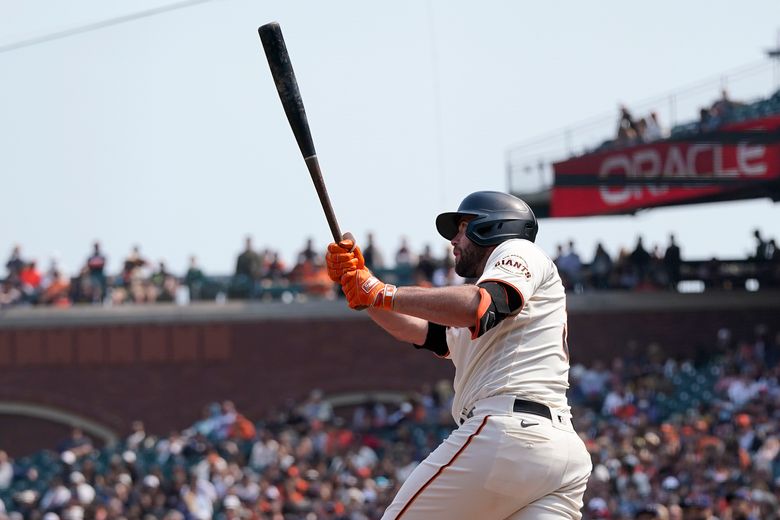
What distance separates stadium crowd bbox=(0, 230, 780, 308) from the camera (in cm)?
2478

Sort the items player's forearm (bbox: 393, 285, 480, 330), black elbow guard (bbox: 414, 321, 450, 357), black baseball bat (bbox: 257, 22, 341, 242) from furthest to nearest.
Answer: black elbow guard (bbox: 414, 321, 450, 357), black baseball bat (bbox: 257, 22, 341, 242), player's forearm (bbox: 393, 285, 480, 330)

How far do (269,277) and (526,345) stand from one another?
21.2m

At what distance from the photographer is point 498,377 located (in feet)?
16.1

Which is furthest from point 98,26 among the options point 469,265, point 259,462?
point 469,265

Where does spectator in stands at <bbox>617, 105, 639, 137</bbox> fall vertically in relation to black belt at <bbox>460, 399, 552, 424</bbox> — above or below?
above

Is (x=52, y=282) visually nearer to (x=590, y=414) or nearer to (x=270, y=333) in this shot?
(x=270, y=333)

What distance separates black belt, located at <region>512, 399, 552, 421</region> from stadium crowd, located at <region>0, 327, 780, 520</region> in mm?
6047

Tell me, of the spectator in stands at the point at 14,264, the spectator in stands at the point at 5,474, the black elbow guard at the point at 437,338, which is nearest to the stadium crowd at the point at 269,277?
the spectator in stands at the point at 14,264

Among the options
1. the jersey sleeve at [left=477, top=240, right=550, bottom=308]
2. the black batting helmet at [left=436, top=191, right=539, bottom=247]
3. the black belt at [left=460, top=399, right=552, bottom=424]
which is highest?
the black batting helmet at [left=436, top=191, right=539, bottom=247]

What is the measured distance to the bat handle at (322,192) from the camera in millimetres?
5184

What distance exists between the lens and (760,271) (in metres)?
25.4

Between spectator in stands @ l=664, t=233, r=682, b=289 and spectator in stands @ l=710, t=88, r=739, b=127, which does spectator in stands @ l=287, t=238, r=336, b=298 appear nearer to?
spectator in stands @ l=664, t=233, r=682, b=289

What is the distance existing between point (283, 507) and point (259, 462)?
124 inches

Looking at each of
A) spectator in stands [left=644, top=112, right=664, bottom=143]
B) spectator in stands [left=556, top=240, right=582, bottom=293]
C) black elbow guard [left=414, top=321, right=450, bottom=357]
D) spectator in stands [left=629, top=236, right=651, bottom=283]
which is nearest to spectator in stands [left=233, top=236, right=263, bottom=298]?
spectator in stands [left=556, top=240, right=582, bottom=293]
